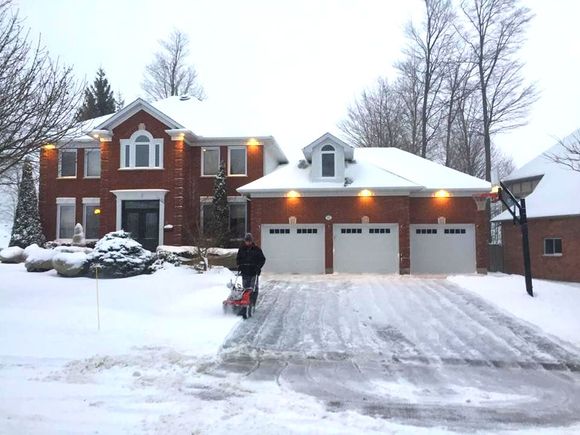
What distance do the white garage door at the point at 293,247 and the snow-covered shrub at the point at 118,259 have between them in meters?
5.13

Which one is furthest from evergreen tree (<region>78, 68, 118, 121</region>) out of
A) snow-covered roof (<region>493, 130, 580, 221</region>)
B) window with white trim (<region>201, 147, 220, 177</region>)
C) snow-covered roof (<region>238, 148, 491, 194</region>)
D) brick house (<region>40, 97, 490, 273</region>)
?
snow-covered roof (<region>493, 130, 580, 221</region>)

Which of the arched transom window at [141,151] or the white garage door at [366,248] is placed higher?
the arched transom window at [141,151]

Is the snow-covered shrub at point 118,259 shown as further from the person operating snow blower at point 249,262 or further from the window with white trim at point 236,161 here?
the window with white trim at point 236,161

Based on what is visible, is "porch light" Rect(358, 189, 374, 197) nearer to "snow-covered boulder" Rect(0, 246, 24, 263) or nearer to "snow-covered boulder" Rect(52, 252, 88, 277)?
"snow-covered boulder" Rect(52, 252, 88, 277)

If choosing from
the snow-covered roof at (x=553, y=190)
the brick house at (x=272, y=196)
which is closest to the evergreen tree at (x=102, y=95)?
the brick house at (x=272, y=196)

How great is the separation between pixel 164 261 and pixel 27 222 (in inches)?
403

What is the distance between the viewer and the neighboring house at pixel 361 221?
20406 millimetres

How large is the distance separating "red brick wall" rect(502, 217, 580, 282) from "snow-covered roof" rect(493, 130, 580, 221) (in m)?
0.39

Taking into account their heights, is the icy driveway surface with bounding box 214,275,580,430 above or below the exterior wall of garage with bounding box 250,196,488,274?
below

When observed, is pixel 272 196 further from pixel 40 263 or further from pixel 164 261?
pixel 40 263

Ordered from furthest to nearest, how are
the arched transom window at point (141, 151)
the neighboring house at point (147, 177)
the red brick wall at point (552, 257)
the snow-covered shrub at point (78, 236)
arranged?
the snow-covered shrub at point (78, 236) → the arched transom window at point (141, 151) → the neighboring house at point (147, 177) → the red brick wall at point (552, 257)

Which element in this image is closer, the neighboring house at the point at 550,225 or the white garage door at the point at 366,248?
the neighboring house at the point at 550,225

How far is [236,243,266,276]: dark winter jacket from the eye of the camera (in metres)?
11.6

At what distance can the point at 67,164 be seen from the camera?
26.3 meters
